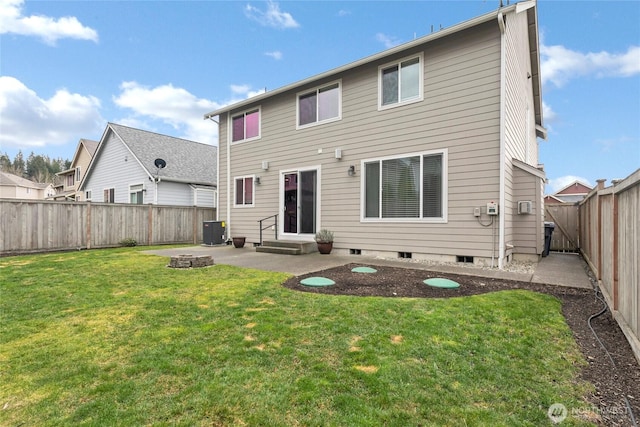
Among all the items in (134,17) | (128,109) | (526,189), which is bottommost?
(526,189)

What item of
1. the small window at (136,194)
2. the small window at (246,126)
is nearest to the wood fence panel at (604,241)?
the small window at (246,126)

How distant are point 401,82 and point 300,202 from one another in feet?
14.7

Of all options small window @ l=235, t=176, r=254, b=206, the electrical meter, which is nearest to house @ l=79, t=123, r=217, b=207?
small window @ l=235, t=176, r=254, b=206

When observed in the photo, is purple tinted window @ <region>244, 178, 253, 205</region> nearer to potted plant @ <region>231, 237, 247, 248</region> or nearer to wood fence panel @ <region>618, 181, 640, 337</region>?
potted plant @ <region>231, 237, 247, 248</region>

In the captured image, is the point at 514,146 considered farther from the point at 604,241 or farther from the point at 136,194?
the point at 136,194

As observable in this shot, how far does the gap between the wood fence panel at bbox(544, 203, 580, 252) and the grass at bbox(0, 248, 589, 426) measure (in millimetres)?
7941

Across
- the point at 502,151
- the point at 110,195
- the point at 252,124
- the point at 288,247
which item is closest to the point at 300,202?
the point at 288,247

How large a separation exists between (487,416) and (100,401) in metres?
2.45

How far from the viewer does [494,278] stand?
5.70 m

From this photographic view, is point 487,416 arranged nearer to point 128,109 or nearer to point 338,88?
point 338,88

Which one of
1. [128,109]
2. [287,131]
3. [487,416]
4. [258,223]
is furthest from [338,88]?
[128,109]

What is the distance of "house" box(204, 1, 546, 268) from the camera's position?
686 cm

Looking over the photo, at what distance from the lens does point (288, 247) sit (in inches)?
359

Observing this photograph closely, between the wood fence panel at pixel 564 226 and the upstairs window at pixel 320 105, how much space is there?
818 centimetres
